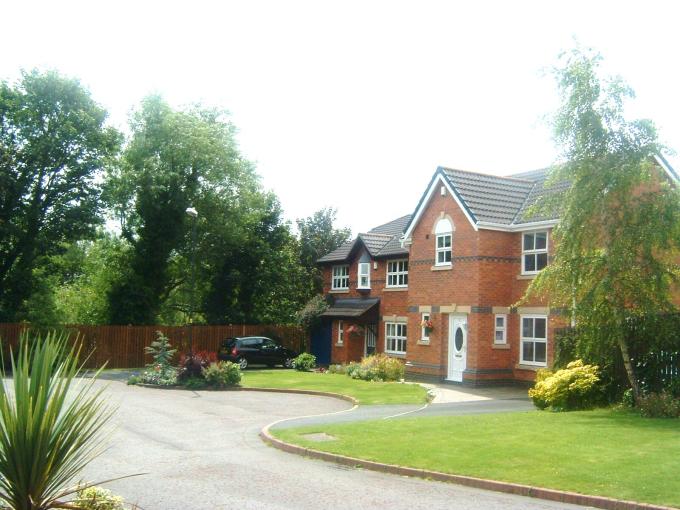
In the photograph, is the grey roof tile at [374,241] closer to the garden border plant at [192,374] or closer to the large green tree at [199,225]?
the large green tree at [199,225]

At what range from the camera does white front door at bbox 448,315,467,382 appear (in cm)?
2677

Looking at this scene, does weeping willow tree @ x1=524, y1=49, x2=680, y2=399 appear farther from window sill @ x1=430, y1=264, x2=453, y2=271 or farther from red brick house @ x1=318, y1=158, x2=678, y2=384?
window sill @ x1=430, y1=264, x2=453, y2=271

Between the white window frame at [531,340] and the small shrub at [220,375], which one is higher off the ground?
the white window frame at [531,340]

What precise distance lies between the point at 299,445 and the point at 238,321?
29.3m

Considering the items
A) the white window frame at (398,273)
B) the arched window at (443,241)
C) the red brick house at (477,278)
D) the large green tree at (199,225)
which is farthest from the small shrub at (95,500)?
the large green tree at (199,225)

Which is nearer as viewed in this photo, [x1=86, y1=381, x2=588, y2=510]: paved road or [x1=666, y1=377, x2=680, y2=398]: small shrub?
[x1=86, y1=381, x2=588, y2=510]: paved road

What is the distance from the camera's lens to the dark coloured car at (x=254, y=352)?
1388 inches

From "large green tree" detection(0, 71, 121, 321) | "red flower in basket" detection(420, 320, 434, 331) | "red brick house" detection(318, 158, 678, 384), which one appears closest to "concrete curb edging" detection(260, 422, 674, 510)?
"red brick house" detection(318, 158, 678, 384)

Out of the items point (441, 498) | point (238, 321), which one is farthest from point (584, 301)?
point (238, 321)

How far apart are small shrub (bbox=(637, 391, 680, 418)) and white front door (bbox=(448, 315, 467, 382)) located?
1059 cm

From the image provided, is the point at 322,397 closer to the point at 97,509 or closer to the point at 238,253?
the point at 97,509

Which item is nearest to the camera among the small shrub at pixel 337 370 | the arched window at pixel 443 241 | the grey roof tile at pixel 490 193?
the grey roof tile at pixel 490 193

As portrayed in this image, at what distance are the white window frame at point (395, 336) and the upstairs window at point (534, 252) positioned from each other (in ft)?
27.0

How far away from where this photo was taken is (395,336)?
110 ft
